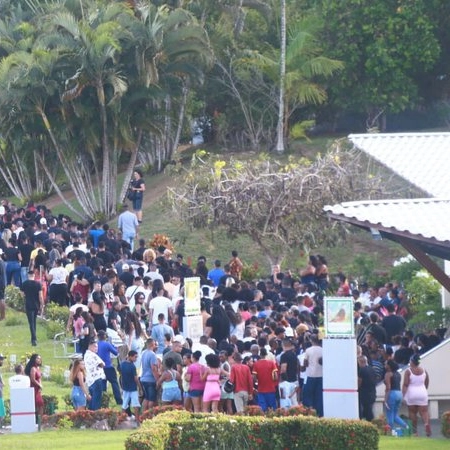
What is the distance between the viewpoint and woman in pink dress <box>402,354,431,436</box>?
2191cm

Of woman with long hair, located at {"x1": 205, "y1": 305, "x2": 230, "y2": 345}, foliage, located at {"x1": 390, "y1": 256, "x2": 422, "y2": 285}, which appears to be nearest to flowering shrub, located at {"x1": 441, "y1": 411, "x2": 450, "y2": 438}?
woman with long hair, located at {"x1": 205, "y1": 305, "x2": 230, "y2": 345}

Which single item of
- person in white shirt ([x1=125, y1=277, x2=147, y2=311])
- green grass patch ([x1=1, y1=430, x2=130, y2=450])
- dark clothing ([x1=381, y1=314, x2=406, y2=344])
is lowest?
green grass patch ([x1=1, y1=430, x2=130, y2=450])

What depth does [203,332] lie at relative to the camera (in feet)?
81.0

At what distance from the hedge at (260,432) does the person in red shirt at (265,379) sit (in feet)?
7.47

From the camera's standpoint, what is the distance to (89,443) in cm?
2066

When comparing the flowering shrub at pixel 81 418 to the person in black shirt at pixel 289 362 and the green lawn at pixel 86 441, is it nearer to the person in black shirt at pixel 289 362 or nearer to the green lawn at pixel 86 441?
the green lawn at pixel 86 441

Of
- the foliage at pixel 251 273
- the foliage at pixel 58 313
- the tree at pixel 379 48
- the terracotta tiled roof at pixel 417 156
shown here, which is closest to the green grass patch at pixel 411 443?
the terracotta tiled roof at pixel 417 156

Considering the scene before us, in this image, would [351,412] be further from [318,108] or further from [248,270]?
[318,108]

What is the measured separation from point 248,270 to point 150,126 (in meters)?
7.27

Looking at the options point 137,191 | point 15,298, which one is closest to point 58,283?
point 15,298

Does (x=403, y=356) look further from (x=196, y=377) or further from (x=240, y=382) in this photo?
(x=196, y=377)

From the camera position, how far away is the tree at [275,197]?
117 ft

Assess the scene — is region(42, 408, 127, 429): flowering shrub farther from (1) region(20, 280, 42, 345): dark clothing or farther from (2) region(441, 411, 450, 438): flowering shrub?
(1) region(20, 280, 42, 345): dark clothing

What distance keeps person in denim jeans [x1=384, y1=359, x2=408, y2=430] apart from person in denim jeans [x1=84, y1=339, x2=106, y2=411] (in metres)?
4.15
